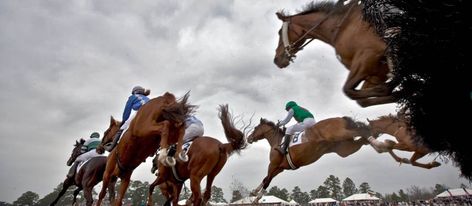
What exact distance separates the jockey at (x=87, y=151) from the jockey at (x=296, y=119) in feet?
A: 22.0

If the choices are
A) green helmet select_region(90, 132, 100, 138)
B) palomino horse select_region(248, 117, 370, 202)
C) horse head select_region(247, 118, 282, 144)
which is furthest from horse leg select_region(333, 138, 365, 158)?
green helmet select_region(90, 132, 100, 138)

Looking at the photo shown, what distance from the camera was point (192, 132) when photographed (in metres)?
8.87

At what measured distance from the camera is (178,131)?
6.12 meters

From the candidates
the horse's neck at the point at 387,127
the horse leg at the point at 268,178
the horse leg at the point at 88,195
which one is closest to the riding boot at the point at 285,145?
the horse leg at the point at 268,178

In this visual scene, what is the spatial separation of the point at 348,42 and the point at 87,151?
35.4 ft

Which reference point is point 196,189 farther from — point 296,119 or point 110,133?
point 296,119

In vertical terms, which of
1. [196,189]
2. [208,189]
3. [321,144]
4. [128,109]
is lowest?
[196,189]

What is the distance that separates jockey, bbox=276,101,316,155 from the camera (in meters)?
10.3

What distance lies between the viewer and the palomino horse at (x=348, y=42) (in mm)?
3895

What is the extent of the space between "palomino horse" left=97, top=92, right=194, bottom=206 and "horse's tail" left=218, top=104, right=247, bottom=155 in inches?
81.9

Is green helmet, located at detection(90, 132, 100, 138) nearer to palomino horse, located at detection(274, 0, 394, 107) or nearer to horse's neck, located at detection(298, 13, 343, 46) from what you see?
palomino horse, located at detection(274, 0, 394, 107)

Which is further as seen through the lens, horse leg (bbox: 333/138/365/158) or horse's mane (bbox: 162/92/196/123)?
horse leg (bbox: 333/138/365/158)

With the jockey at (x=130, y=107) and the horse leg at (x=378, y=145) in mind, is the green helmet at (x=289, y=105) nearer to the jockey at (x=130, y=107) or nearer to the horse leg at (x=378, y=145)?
the horse leg at (x=378, y=145)

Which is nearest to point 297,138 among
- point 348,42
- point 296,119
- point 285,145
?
point 285,145
